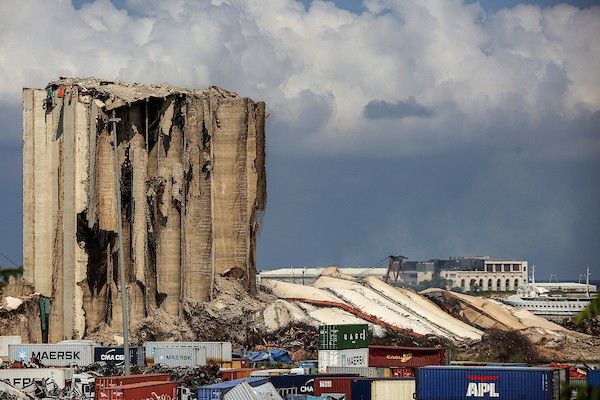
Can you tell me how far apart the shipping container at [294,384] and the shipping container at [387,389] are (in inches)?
146

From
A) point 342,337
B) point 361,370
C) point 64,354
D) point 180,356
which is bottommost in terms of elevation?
point 361,370

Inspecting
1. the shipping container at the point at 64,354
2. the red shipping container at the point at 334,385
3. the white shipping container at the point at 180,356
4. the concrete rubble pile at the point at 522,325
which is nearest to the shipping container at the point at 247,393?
the red shipping container at the point at 334,385

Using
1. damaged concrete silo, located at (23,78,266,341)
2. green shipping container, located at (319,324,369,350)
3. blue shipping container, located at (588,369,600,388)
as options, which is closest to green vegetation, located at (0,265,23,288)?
damaged concrete silo, located at (23,78,266,341)

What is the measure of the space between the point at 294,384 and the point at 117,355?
2054 cm

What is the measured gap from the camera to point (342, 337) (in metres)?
77.2

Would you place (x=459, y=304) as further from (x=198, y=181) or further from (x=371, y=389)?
(x=371, y=389)

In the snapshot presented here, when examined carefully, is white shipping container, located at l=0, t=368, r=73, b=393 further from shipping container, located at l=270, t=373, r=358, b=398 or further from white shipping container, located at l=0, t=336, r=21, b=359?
white shipping container, located at l=0, t=336, r=21, b=359

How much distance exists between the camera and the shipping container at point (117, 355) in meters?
76.1

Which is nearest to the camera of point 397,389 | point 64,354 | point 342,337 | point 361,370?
point 397,389

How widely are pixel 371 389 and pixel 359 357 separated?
23.3m

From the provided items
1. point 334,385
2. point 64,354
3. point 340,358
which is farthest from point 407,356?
point 64,354

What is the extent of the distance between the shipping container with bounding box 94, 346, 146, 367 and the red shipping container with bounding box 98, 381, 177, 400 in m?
22.9

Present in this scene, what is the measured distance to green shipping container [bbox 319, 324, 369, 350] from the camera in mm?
76000

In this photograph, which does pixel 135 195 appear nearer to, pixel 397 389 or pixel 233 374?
pixel 233 374
